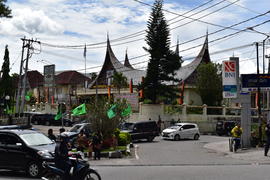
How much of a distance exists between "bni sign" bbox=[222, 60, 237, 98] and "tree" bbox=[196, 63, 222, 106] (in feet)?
115

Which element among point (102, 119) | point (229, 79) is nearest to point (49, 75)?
point (102, 119)

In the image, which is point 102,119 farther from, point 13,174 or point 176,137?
point 176,137

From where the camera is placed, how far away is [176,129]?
37.5 m

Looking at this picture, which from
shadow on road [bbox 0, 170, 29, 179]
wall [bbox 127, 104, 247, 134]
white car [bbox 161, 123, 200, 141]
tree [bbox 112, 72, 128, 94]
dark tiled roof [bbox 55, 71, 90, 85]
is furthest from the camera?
dark tiled roof [bbox 55, 71, 90, 85]

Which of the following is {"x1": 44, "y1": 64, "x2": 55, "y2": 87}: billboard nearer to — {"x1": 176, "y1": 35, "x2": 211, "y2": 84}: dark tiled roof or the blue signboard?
the blue signboard

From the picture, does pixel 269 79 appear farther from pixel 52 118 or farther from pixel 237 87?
pixel 52 118

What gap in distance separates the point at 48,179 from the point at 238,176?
6085mm

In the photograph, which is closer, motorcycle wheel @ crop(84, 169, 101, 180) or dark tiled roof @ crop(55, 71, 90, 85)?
motorcycle wheel @ crop(84, 169, 101, 180)

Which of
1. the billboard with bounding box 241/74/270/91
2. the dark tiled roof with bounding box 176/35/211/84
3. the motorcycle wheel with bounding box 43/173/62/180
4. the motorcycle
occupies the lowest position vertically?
the motorcycle wheel with bounding box 43/173/62/180

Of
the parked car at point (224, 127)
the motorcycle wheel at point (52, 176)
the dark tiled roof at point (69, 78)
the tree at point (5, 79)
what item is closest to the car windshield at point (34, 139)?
the motorcycle wheel at point (52, 176)

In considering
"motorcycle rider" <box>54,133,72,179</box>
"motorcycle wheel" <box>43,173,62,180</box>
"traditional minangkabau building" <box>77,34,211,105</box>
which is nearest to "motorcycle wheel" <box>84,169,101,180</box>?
"motorcycle rider" <box>54,133,72,179</box>

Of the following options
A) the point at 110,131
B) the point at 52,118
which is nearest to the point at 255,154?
the point at 110,131

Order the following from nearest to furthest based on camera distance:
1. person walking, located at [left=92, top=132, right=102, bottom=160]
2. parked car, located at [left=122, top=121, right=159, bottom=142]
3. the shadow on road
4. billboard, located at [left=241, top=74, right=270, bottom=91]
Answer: the shadow on road → person walking, located at [left=92, top=132, right=102, bottom=160] → billboard, located at [left=241, top=74, right=270, bottom=91] → parked car, located at [left=122, top=121, right=159, bottom=142]

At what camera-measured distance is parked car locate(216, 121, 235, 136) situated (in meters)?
45.5
